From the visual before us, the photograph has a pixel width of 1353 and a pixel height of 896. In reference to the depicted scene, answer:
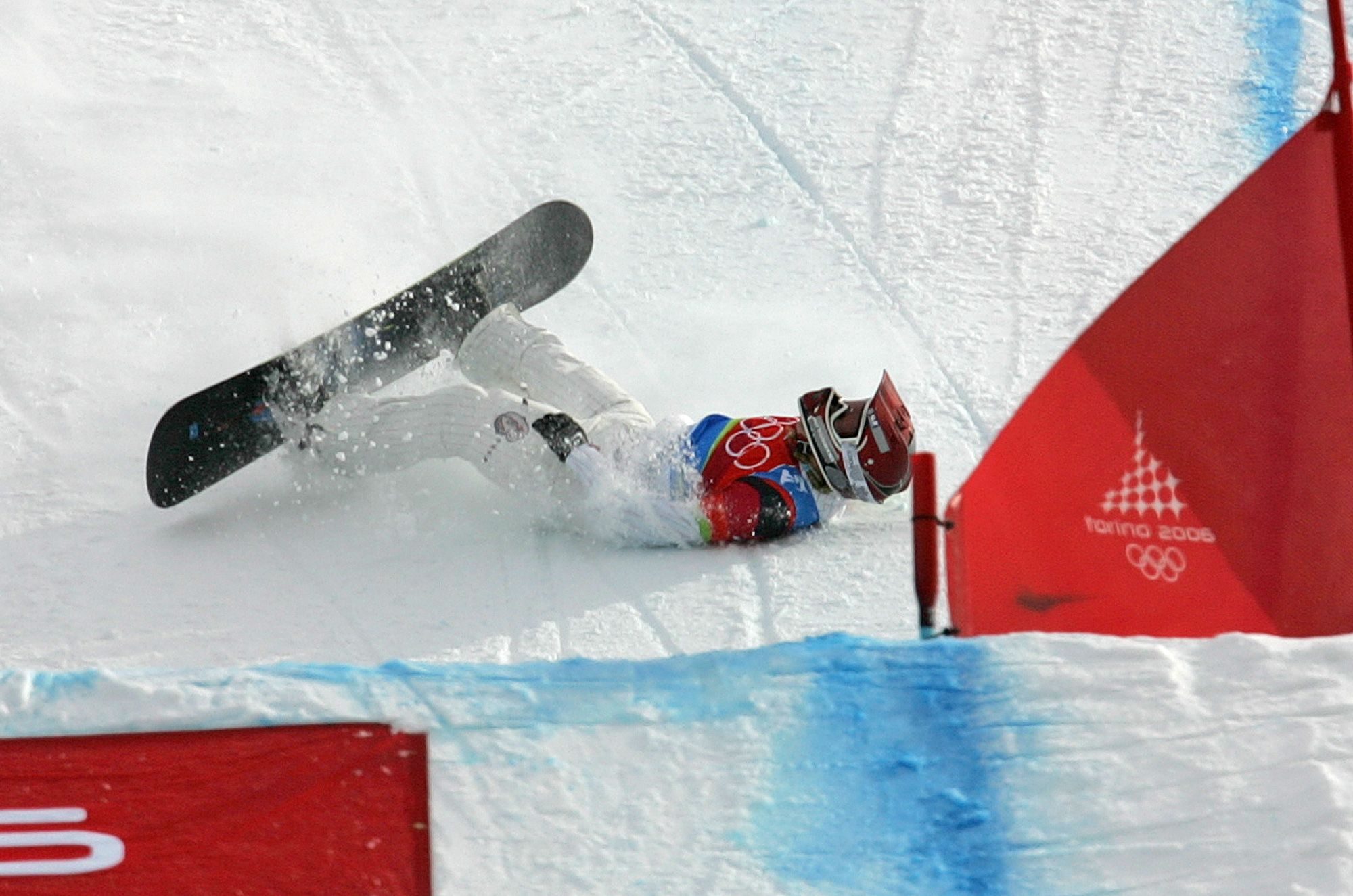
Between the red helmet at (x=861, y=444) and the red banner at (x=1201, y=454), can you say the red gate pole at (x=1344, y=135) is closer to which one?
the red banner at (x=1201, y=454)

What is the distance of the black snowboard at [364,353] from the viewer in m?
3.68

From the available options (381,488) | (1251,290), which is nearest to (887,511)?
(381,488)

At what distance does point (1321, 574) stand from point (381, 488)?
2536 mm

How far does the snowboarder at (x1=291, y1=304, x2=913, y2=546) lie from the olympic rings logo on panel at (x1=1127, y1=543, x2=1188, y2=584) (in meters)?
1.47

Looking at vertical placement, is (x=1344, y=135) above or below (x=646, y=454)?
above

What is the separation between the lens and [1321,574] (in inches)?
71.9

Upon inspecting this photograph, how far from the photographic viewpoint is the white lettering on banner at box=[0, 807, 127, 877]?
1649 mm

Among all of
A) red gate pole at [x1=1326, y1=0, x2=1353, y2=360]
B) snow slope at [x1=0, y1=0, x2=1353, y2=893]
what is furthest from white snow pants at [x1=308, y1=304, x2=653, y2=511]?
red gate pole at [x1=1326, y1=0, x2=1353, y2=360]

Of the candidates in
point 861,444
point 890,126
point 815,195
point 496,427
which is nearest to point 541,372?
point 496,427

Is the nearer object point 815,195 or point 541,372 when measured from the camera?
point 541,372

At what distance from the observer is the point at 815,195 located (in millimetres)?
5637

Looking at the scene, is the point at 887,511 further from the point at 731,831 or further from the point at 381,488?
the point at 731,831

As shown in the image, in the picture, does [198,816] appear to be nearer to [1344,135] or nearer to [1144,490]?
[1144,490]

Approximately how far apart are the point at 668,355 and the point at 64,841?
3.22 meters
